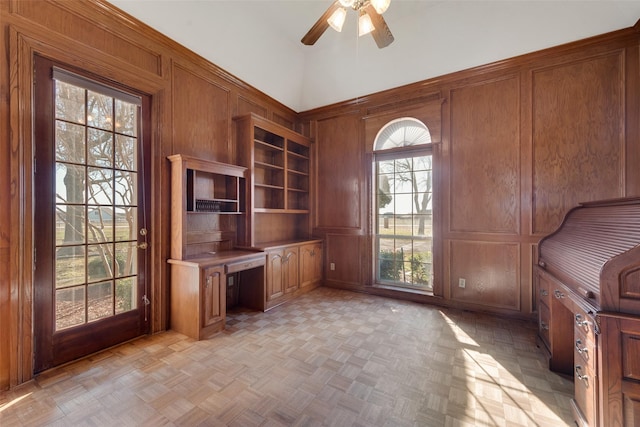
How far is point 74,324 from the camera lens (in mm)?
2275

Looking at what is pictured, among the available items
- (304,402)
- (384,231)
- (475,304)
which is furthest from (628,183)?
(304,402)

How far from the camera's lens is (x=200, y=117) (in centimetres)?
328

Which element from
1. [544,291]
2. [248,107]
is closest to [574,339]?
[544,291]

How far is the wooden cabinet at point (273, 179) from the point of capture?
12.0ft

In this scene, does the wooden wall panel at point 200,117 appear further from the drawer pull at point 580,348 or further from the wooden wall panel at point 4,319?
the drawer pull at point 580,348

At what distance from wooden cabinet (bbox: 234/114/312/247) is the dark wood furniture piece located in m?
3.27

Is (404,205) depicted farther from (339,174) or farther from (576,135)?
(576,135)

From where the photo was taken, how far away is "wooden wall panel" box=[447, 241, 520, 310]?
10.7 feet

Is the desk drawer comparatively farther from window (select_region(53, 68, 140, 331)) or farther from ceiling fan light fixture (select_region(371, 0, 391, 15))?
ceiling fan light fixture (select_region(371, 0, 391, 15))

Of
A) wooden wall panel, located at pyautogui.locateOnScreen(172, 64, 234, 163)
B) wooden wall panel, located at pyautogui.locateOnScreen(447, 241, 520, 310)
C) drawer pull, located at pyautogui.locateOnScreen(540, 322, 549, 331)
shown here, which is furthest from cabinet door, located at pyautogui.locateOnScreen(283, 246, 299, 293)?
drawer pull, located at pyautogui.locateOnScreen(540, 322, 549, 331)

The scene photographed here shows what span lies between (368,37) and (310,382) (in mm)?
4126

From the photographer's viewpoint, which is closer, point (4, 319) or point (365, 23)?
point (4, 319)

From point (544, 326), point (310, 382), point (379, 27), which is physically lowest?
point (310, 382)

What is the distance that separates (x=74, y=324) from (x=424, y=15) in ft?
16.4
